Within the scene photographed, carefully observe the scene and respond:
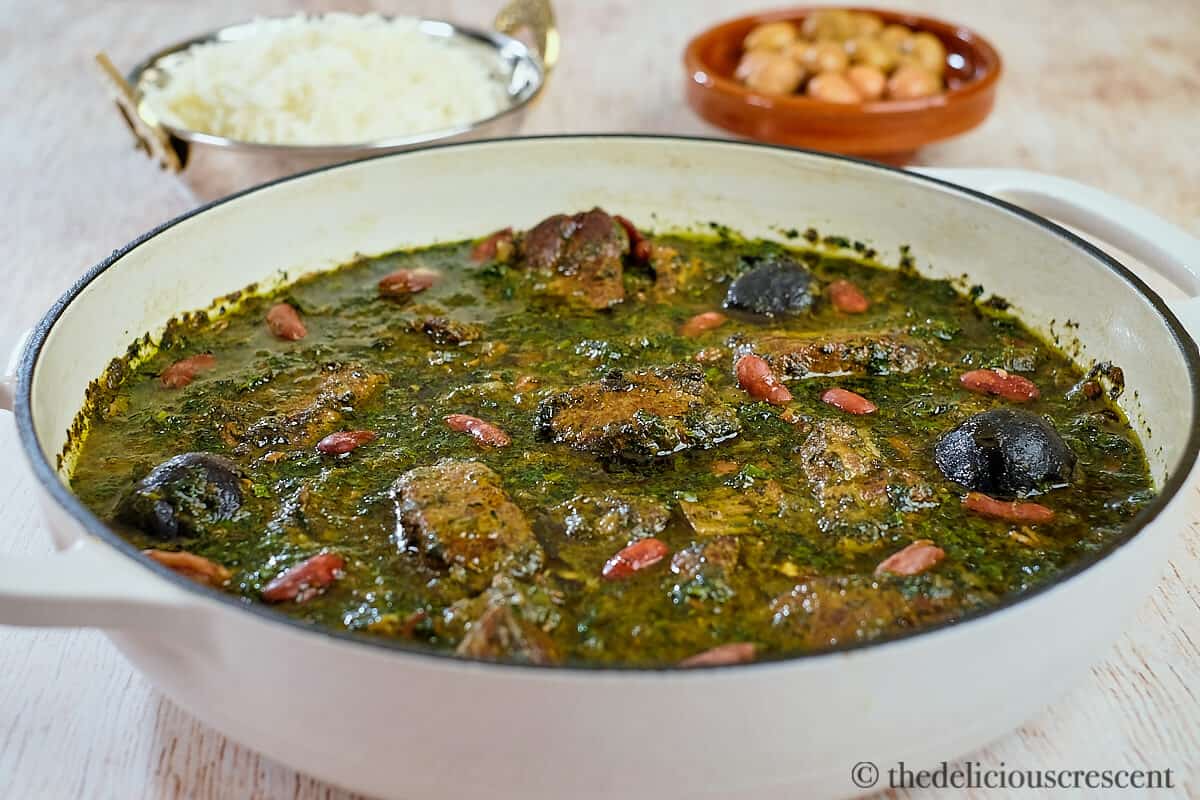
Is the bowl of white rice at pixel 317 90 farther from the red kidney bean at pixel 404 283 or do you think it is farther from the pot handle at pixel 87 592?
the pot handle at pixel 87 592

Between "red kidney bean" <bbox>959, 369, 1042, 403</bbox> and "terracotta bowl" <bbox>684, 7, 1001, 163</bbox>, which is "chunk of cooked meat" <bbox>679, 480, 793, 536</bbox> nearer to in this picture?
"red kidney bean" <bbox>959, 369, 1042, 403</bbox>

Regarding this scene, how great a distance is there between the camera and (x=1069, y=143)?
6730 mm

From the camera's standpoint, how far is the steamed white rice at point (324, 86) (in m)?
5.77

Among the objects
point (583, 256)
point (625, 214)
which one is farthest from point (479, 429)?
point (625, 214)

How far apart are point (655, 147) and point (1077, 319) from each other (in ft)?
5.36

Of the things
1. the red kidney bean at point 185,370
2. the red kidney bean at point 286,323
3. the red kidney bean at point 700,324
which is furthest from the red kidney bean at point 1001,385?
the red kidney bean at point 185,370

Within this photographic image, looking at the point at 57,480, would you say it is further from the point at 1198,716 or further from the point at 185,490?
the point at 1198,716

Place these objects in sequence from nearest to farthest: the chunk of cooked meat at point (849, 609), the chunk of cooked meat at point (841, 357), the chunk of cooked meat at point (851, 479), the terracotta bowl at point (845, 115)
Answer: the chunk of cooked meat at point (849, 609), the chunk of cooked meat at point (851, 479), the chunk of cooked meat at point (841, 357), the terracotta bowl at point (845, 115)


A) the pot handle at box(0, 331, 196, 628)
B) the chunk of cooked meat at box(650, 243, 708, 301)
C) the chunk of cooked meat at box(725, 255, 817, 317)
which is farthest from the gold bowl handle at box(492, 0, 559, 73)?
the pot handle at box(0, 331, 196, 628)

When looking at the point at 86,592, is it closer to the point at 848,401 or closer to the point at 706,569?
the point at 706,569

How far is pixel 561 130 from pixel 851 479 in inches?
153

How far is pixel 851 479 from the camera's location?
3.23 metres

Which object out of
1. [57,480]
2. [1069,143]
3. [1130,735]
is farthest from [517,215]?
[1069,143]

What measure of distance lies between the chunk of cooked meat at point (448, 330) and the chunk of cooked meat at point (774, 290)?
869 mm
